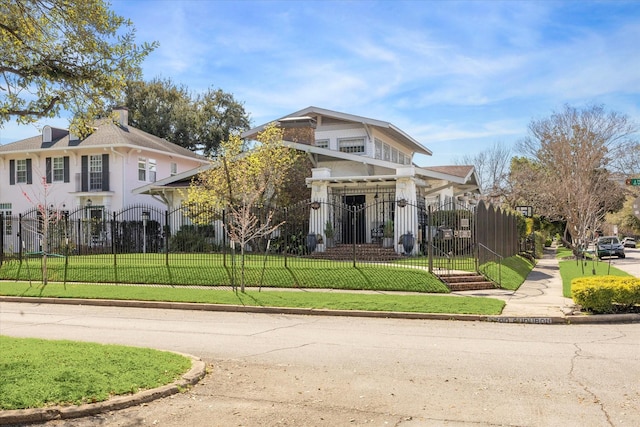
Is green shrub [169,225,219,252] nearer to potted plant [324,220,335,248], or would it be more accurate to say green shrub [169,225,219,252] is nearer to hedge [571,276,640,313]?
potted plant [324,220,335,248]

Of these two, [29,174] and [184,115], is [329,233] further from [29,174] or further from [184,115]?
[184,115]

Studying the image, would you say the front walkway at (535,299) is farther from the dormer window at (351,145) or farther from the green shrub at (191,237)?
the green shrub at (191,237)

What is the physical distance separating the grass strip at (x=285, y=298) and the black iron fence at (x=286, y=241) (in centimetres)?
150

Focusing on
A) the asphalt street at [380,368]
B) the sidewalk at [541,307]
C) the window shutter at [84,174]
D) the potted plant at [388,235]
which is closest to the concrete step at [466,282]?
the sidewalk at [541,307]

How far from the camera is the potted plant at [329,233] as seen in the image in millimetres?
25172

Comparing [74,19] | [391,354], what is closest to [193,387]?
[391,354]

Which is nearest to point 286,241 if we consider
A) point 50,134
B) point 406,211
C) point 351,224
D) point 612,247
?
point 406,211

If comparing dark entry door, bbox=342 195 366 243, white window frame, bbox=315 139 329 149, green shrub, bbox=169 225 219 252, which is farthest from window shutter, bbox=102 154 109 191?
dark entry door, bbox=342 195 366 243

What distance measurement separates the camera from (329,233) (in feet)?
82.6

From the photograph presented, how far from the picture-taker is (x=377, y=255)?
23859mm

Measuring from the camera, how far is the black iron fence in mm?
19094

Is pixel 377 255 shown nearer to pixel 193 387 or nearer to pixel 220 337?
pixel 220 337

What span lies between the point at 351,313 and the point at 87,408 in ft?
26.1

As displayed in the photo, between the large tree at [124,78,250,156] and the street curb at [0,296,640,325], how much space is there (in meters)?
37.7
